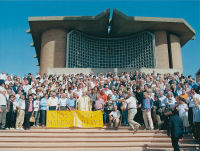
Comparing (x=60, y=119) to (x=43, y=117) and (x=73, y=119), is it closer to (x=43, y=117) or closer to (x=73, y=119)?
(x=73, y=119)

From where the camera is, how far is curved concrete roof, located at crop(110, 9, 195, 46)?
23.0 meters

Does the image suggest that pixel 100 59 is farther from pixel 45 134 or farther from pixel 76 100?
pixel 45 134

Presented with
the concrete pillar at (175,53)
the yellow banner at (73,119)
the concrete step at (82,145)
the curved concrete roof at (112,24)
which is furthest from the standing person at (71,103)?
Answer: the concrete pillar at (175,53)

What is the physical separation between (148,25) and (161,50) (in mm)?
3069

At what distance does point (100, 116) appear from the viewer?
10.6 metres

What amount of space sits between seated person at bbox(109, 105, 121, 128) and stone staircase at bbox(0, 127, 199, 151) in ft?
1.35

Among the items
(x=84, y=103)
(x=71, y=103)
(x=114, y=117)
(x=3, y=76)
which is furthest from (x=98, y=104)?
(x=3, y=76)

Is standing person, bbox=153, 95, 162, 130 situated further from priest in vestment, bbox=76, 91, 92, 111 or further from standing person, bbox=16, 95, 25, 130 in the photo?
standing person, bbox=16, 95, 25, 130

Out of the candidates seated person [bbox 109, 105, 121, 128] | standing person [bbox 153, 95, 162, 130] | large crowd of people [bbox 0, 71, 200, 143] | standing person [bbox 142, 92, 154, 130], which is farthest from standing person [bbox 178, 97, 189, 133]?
seated person [bbox 109, 105, 121, 128]

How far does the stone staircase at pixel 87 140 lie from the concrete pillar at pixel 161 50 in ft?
49.9

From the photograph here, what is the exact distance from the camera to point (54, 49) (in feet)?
79.5

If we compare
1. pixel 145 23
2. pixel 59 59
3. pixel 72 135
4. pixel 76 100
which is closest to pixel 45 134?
pixel 72 135

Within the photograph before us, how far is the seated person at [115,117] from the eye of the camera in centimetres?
1033

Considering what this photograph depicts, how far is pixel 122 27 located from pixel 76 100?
1554 cm
